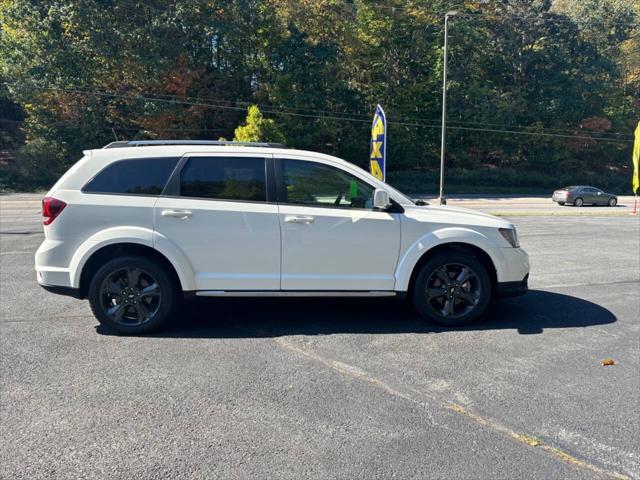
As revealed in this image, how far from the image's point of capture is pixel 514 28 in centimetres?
4419

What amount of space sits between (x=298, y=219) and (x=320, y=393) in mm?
1845

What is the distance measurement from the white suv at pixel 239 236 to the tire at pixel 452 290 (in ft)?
0.04

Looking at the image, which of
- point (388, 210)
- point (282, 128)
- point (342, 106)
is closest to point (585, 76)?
point (342, 106)

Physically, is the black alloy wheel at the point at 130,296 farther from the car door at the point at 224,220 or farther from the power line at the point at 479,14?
the power line at the point at 479,14

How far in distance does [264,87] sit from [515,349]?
36295mm

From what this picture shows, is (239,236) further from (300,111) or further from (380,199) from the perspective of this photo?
(300,111)

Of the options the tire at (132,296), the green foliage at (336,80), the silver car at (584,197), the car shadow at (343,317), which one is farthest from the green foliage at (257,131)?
the tire at (132,296)

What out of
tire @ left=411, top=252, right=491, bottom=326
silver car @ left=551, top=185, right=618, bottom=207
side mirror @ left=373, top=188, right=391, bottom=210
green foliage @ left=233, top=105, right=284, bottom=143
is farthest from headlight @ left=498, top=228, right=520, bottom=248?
silver car @ left=551, top=185, right=618, bottom=207

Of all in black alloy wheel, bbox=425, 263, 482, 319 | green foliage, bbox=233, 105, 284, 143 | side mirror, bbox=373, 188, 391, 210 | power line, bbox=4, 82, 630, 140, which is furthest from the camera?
power line, bbox=4, 82, 630, 140

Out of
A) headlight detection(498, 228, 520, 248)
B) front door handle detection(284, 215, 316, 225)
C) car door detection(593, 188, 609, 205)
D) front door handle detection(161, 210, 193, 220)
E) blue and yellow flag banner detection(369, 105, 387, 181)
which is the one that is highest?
blue and yellow flag banner detection(369, 105, 387, 181)

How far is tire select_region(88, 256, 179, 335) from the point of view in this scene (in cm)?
493

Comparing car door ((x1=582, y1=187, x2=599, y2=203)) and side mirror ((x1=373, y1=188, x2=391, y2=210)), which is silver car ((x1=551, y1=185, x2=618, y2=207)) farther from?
side mirror ((x1=373, y1=188, x2=391, y2=210))

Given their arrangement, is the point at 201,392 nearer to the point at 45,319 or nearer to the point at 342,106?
the point at 45,319

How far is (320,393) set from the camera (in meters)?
3.76
